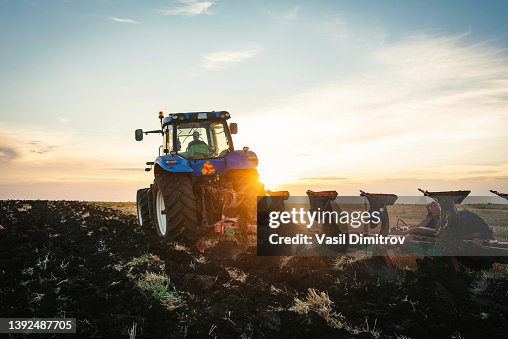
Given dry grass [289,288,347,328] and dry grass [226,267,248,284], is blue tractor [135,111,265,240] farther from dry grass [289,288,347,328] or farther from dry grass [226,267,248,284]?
dry grass [289,288,347,328]

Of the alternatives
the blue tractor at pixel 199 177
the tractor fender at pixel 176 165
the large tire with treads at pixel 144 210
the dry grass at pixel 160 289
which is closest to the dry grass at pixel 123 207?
the large tire with treads at pixel 144 210

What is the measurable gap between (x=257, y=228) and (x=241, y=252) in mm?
483

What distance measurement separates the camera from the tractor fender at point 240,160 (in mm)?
9391

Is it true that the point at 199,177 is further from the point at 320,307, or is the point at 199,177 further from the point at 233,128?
the point at 320,307

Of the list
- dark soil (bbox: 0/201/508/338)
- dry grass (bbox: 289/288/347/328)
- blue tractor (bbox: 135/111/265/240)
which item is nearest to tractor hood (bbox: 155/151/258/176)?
blue tractor (bbox: 135/111/265/240)

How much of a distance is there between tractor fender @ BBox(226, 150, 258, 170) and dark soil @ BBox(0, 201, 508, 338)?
7.81 feet

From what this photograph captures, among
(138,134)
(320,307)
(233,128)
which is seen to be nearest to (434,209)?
(320,307)

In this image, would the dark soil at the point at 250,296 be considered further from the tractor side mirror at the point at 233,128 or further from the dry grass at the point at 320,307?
the tractor side mirror at the point at 233,128

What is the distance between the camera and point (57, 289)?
5.11 metres

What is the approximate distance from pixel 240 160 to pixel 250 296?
4533 mm

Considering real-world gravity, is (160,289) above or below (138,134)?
below

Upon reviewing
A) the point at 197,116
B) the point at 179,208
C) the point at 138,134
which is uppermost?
the point at 197,116

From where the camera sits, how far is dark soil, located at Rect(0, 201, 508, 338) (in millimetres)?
4191

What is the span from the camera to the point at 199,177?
31.2ft
